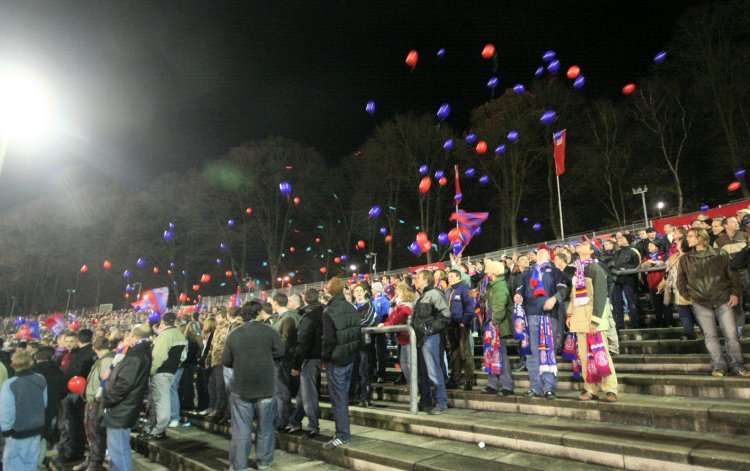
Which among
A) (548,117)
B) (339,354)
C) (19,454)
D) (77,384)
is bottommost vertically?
(19,454)

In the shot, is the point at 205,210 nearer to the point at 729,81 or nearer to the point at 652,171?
the point at 652,171

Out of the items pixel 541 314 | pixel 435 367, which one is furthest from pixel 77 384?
pixel 541 314

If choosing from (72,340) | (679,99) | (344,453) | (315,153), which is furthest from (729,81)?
(72,340)

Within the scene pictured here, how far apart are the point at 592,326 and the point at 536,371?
963 mm

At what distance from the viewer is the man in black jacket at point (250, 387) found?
17.2 feet

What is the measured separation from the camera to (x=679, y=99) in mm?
25188

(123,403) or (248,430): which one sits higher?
(123,403)

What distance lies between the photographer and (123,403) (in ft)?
17.4

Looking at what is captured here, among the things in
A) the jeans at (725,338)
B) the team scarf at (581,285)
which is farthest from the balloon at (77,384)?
the jeans at (725,338)

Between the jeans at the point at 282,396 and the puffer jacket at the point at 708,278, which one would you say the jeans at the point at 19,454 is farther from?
the puffer jacket at the point at 708,278

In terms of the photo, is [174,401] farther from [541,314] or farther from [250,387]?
[541,314]

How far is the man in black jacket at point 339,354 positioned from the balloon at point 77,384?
3790 millimetres

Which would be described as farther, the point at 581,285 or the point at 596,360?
the point at 581,285

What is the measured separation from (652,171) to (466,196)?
13.0 m
